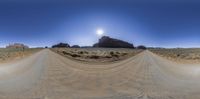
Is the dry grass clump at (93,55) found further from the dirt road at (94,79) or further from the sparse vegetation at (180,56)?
the sparse vegetation at (180,56)

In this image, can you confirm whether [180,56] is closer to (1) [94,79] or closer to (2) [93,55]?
(2) [93,55]

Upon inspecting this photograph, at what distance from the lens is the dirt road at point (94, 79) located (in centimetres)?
407

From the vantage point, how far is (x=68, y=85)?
4238 millimetres

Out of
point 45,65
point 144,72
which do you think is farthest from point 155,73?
point 45,65

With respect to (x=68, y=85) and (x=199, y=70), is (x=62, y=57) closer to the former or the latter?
(x=68, y=85)

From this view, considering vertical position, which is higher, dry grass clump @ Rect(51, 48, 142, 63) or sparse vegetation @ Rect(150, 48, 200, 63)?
dry grass clump @ Rect(51, 48, 142, 63)

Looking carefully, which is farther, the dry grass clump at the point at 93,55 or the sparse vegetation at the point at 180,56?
the sparse vegetation at the point at 180,56

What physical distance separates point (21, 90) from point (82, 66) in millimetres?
1188

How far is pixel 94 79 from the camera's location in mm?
4527

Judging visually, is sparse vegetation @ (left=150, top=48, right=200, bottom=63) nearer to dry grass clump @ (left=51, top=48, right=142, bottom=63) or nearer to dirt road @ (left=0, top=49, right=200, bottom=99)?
dry grass clump @ (left=51, top=48, right=142, bottom=63)

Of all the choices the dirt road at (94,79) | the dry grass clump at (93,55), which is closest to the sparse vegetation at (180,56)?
the dry grass clump at (93,55)

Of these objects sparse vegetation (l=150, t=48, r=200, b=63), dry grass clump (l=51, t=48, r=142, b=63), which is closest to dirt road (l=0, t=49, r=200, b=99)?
dry grass clump (l=51, t=48, r=142, b=63)

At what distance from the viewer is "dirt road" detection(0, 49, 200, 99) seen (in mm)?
4070

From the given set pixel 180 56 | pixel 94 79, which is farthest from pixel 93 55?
pixel 180 56
